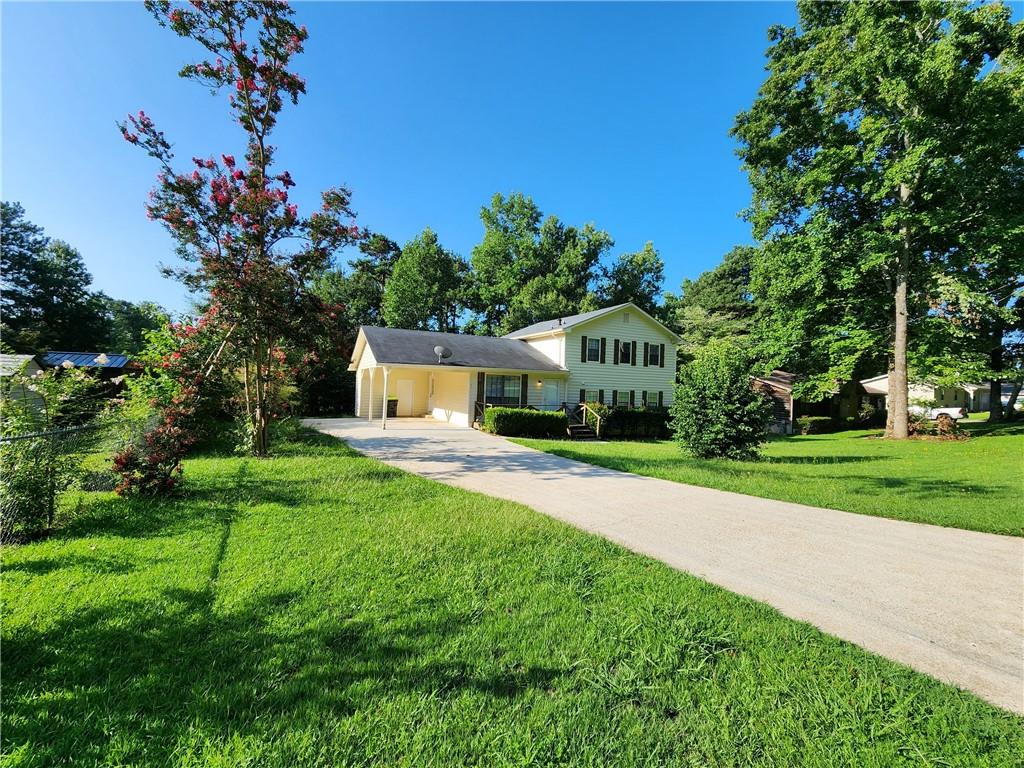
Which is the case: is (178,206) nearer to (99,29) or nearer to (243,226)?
(243,226)

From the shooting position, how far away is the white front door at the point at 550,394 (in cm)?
2002

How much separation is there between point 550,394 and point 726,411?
34.9 feet

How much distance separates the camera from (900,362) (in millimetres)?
16250

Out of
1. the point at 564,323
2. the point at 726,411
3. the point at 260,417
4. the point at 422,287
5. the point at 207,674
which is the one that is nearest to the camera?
the point at 207,674

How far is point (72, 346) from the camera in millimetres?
31375

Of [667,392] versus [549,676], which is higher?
[667,392]

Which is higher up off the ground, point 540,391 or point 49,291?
point 49,291

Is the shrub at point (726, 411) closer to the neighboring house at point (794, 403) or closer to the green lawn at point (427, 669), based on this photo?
the green lawn at point (427, 669)

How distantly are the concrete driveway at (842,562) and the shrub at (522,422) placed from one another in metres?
7.70

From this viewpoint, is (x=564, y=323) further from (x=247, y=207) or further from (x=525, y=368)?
(x=247, y=207)

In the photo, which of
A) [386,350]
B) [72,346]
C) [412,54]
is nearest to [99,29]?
[412,54]

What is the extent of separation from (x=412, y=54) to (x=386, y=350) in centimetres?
1041

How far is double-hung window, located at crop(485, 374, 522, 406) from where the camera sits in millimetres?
18792

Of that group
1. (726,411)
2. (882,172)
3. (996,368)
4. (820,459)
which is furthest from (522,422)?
(996,368)
